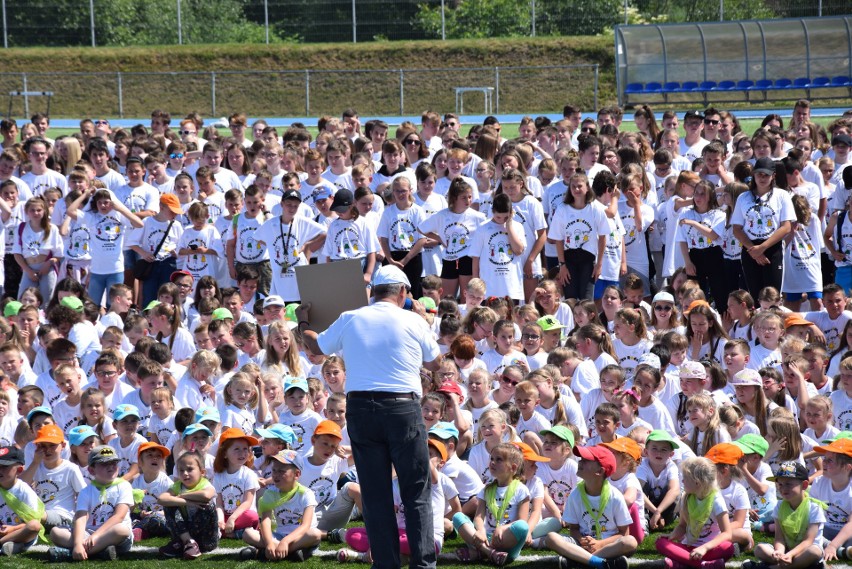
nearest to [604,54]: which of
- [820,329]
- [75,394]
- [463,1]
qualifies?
[463,1]

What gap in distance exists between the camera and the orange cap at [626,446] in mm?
7895

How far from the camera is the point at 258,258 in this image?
42.6 feet

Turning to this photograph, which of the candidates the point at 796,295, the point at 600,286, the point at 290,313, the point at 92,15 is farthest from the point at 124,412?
the point at 92,15

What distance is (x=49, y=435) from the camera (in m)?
8.34

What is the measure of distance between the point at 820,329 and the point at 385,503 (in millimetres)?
5266

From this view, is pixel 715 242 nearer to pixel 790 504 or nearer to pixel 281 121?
pixel 790 504

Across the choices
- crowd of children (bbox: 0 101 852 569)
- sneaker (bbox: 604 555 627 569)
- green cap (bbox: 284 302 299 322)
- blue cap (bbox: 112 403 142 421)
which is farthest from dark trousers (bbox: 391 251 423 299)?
sneaker (bbox: 604 555 627 569)

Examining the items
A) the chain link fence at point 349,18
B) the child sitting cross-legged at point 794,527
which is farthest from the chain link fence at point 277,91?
the child sitting cross-legged at point 794,527

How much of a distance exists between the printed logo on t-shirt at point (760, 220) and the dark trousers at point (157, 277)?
597 centimetres

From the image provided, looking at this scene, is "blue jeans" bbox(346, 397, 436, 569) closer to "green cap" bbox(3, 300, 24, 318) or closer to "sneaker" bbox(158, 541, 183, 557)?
"sneaker" bbox(158, 541, 183, 557)

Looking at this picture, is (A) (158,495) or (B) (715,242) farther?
(B) (715,242)

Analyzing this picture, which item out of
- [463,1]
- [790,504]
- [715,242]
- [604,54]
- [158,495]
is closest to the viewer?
[790,504]

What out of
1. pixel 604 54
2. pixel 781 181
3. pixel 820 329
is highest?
pixel 604 54

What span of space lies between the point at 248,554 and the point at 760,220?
6.25 meters
